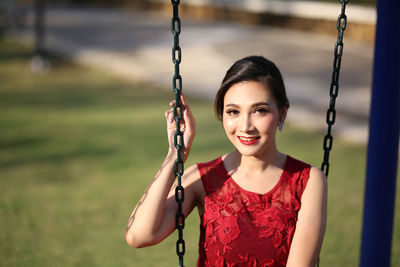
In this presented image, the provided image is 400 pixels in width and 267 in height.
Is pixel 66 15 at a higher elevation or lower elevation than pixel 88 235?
higher

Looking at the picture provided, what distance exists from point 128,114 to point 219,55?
395 centimetres

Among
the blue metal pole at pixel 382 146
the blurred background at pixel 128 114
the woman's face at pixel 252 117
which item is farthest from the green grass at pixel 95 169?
the woman's face at pixel 252 117

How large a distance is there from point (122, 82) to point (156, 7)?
9006 millimetres

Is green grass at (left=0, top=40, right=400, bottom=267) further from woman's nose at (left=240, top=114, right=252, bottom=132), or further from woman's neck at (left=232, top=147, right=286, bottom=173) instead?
woman's nose at (left=240, top=114, right=252, bottom=132)

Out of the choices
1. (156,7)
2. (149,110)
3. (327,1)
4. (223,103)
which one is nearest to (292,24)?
(327,1)

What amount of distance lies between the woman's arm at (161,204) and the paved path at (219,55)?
4680 millimetres

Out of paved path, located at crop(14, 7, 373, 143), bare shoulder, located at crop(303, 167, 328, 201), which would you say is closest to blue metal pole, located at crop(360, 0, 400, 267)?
bare shoulder, located at crop(303, 167, 328, 201)

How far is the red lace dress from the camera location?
216cm

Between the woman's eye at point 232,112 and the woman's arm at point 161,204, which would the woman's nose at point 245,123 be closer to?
the woman's eye at point 232,112

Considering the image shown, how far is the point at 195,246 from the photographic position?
4473mm

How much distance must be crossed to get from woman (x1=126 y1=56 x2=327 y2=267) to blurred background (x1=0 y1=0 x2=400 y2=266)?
6.88ft

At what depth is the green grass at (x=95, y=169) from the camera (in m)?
4.39

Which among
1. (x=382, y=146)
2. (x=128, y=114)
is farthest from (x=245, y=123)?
(x=128, y=114)

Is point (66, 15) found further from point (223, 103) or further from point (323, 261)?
point (223, 103)
